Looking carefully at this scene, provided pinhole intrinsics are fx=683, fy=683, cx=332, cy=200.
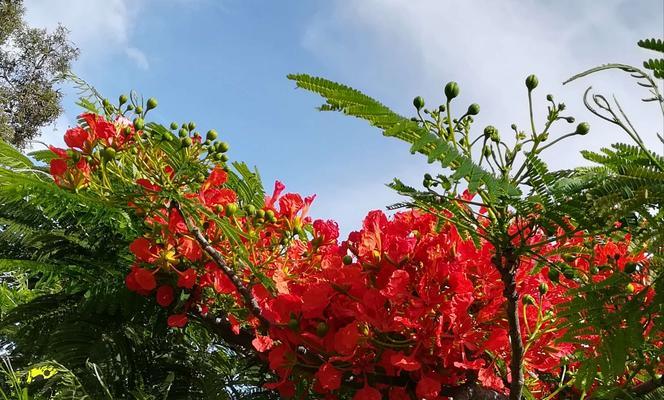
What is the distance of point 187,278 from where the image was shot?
3.68ft

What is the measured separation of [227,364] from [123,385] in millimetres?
217

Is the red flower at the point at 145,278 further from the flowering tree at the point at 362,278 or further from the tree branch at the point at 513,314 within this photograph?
the tree branch at the point at 513,314

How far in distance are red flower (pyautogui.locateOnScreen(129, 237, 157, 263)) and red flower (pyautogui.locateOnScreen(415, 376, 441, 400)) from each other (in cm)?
47

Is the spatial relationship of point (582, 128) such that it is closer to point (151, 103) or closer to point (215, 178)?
point (215, 178)

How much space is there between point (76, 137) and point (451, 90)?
62cm

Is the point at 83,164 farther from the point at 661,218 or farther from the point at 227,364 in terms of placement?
the point at 661,218

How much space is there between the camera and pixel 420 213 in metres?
1.12

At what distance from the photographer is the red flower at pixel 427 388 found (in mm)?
999

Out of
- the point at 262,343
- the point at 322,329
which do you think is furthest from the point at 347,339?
the point at 262,343

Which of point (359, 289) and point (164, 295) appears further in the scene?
point (164, 295)

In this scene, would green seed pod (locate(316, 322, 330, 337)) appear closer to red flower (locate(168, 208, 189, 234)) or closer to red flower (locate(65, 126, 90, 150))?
red flower (locate(168, 208, 189, 234))

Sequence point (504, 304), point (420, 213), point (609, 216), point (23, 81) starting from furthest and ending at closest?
point (23, 81)
point (420, 213)
point (504, 304)
point (609, 216)

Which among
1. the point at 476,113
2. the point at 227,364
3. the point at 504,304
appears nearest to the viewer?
the point at 476,113

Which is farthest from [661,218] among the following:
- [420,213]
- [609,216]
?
[420,213]
